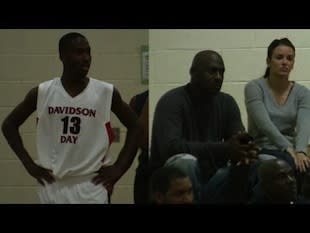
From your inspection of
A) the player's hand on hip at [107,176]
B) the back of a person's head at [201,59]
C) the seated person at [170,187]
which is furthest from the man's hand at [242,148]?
the player's hand on hip at [107,176]

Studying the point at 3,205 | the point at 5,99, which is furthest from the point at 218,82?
the point at 3,205

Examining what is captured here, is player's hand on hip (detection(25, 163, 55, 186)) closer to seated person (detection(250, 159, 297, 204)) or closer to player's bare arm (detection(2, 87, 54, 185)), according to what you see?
player's bare arm (detection(2, 87, 54, 185))

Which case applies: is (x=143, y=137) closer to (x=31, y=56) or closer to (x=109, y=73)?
(x=109, y=73)

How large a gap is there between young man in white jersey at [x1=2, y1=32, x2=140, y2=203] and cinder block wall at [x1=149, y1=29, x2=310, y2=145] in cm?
23

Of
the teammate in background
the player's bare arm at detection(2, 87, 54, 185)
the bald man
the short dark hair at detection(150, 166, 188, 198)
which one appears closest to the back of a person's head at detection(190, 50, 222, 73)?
the bald man

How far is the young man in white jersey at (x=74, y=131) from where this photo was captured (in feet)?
6.98

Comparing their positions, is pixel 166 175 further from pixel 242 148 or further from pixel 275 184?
pixel 275 184

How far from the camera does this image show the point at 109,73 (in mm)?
2160

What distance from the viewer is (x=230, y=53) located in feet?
7.14

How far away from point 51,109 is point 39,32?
38 cm

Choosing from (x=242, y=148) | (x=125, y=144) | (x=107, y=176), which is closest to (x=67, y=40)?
(x=125, y=144)

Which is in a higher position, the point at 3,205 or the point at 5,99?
the point at 5,99

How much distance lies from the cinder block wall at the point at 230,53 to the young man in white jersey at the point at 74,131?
9.0 inches

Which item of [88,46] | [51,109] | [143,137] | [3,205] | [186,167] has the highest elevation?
[88,46]
